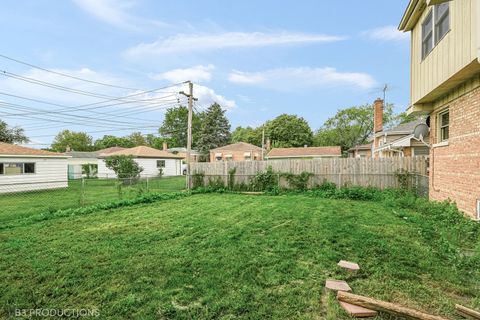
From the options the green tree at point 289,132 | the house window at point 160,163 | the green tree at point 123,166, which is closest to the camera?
the green tree at point 123,166

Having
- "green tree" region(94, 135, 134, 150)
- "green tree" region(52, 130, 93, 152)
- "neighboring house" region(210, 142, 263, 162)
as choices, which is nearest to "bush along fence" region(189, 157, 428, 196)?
"neighboring house" region(210, 142, 263, 162)

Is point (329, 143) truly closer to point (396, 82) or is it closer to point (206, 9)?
point (396, 82)

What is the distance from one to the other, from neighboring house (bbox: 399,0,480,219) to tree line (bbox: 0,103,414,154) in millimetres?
32286

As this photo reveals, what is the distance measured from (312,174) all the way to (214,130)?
107ft

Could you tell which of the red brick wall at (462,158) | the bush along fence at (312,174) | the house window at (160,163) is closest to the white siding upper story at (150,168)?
the house window at (160,163)

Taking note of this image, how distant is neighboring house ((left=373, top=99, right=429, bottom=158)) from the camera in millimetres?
11417

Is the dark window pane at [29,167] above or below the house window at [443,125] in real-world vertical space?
below

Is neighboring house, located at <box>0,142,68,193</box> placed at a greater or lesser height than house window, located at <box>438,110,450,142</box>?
lesser

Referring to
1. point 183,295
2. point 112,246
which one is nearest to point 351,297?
point 183,295

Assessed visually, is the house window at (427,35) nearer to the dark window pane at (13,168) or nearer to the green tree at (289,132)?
the dark window pane at (13,168)

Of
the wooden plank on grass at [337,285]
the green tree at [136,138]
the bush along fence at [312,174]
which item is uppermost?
the green tree at [136,138]

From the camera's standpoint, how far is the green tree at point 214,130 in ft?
141

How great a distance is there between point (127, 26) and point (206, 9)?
4.47 metres

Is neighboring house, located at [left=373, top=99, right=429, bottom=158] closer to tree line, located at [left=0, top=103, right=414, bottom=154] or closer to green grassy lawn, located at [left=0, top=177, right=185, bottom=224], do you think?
green grassy lawn, located at [left=0, top=177, right=185, bottom=224]
